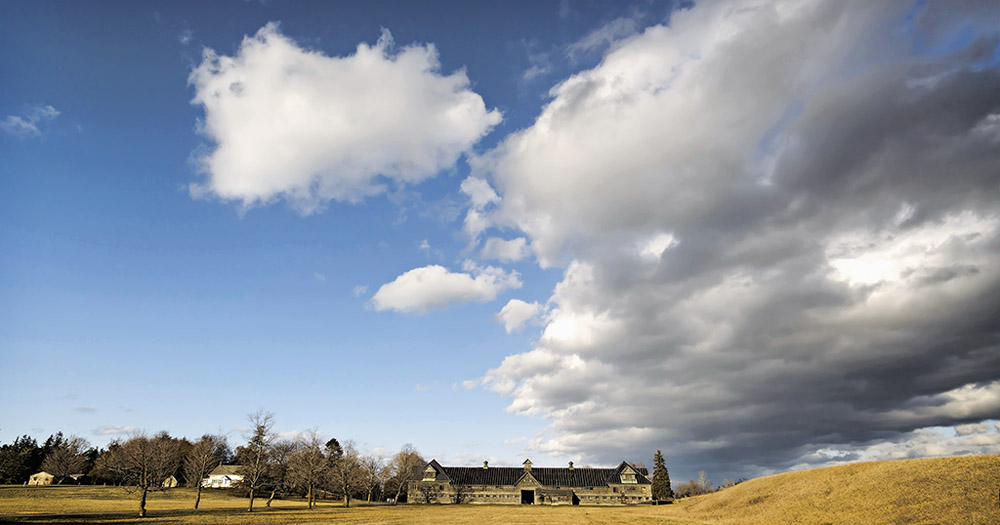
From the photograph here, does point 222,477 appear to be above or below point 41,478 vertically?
below

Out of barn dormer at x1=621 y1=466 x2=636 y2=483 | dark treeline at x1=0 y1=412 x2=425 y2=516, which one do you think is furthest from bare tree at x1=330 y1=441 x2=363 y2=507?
barn dormer at x1=621 y1=466 x2=636 y2=483

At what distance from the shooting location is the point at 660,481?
123562 millimetres

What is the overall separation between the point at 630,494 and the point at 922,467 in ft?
298

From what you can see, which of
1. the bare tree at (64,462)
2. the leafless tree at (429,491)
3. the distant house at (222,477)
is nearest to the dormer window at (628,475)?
the leafless tree at (429,491)

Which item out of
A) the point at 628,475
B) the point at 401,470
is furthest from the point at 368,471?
the point at 628,475

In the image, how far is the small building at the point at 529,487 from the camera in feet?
412

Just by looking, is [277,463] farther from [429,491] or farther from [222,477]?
[222,477]

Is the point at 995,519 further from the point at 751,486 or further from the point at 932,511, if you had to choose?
the point at 751,486

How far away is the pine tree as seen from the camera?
123 meters

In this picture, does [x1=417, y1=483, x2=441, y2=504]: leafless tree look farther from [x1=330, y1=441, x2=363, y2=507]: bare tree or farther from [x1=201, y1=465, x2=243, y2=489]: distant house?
[x1=201, y1=465, x2=243, y2=489]: distant house

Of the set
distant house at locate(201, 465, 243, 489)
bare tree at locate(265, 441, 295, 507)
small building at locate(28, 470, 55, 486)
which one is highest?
bare tree at locate(265, 441, 295, 507)

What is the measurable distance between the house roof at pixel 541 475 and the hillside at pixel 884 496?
73.6 meters

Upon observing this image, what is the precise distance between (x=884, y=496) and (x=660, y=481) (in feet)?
292

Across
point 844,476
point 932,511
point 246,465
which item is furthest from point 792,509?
point 246,465
